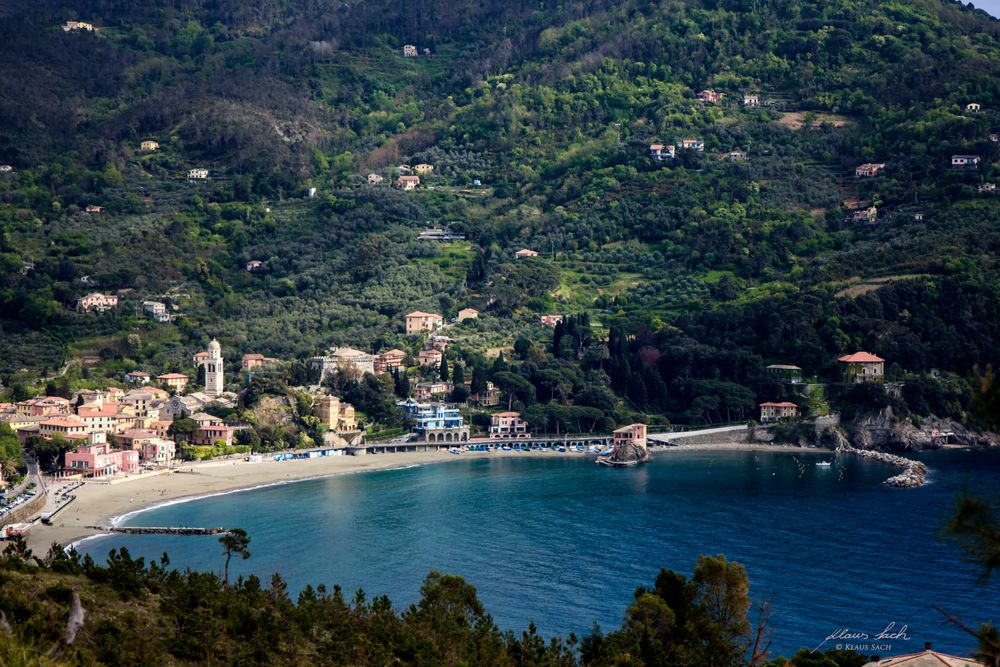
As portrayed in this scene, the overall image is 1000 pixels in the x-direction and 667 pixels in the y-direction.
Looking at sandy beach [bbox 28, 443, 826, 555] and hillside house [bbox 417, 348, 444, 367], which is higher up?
hillside house [bbox 417, 348, 444, 367]

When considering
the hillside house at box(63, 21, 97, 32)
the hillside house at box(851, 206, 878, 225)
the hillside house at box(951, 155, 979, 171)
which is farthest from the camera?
the hillside house at box(63, 21, 97, 32)

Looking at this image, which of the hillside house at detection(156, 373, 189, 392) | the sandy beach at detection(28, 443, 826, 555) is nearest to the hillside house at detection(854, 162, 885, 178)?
the sandy beach at detection(28, 443, 826, 555)

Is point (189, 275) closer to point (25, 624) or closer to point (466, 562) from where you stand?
point (466, 562)

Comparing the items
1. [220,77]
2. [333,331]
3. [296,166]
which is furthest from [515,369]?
[220,77]

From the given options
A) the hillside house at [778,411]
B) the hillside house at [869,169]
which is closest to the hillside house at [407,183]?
the hillside house at [869,169]

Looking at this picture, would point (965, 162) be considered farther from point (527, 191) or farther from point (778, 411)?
point (527, 191)

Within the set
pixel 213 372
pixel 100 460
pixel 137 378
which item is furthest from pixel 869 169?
pixel 100 460

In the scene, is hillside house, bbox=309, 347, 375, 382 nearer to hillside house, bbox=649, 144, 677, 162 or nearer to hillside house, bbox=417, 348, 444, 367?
hillside house, bbox=417, 348, 444, 367
